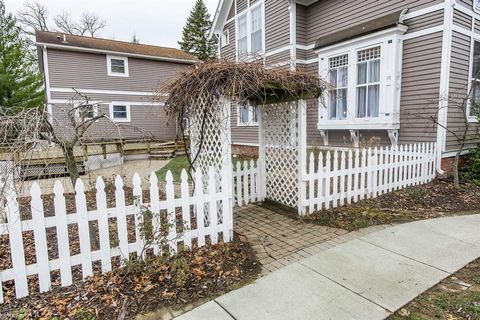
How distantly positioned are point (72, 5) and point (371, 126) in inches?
1296

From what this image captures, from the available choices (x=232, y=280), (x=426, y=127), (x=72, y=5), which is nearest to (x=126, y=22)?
(x=72, y=5)

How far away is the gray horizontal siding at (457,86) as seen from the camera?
7.04 m

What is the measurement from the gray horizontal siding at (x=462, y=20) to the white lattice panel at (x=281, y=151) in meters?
5.15

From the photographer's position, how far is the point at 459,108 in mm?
7191

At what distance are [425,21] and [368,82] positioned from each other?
1.87 metres

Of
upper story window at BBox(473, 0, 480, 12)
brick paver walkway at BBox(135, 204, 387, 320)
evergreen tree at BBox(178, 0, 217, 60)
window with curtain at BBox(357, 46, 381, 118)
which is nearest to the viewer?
brick paver walkway at BBox(135, 204, 387, 320)

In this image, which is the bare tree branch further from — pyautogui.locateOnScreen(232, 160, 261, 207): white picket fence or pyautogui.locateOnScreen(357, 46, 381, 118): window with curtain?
pyautogui.locateOnScreen(232, 160, 261, 207): white picket fence

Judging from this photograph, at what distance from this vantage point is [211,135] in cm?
419

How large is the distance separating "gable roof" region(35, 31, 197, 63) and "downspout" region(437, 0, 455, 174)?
13303 millimetres

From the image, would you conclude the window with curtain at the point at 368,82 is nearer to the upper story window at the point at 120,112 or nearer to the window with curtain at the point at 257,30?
the window with curtain at the point at 257,30

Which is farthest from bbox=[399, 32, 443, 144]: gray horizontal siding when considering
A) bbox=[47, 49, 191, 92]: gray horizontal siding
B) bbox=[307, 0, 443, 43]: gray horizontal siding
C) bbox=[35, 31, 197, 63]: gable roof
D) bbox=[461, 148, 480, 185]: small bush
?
bbox=[35, 31, 197, 63]: gable roof

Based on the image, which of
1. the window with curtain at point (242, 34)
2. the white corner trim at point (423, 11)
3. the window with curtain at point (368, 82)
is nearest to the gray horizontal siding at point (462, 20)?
the white corner trim at point (423, 11)

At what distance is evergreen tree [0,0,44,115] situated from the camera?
17.7 metres

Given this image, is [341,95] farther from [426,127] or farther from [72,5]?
[72,5]
